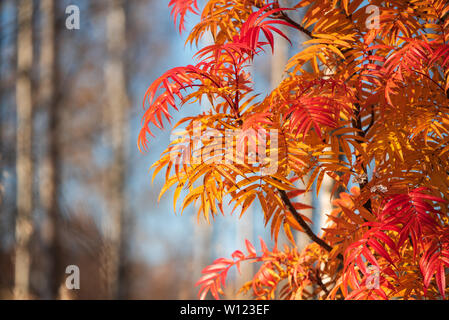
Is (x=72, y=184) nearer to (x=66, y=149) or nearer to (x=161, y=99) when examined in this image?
(x=66, y=149)

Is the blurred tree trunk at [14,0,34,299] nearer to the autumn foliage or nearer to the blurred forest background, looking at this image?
the blurred forest background

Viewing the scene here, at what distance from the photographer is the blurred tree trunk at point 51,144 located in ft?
8.89

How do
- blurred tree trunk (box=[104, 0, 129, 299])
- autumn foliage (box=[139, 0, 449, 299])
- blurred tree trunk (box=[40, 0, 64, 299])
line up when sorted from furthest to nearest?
blurred tree trunk (box=[40, 0, 64, 299])
blurred tree trunk (box=[104, 0, 129, 299])
autumn foliage (box=[139, 0, 449, 299])

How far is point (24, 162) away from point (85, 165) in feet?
2.25

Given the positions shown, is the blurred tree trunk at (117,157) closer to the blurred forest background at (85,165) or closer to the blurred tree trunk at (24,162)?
the blurred forest background at (85,165)

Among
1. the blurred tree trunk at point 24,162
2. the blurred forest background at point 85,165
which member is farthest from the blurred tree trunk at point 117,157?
the blurred tree trunk at point 24,162

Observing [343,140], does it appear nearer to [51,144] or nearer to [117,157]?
[117,157]

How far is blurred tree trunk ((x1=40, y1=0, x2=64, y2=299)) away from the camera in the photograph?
2.71m

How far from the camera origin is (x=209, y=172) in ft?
1.87

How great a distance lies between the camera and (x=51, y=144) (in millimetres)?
2852

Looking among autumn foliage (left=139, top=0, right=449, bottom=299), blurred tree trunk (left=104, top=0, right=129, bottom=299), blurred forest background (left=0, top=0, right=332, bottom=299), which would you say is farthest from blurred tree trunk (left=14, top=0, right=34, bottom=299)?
autumn foliage (left=139, top=0, right=449, bottom=299)

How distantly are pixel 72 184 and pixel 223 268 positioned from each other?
2.89 m

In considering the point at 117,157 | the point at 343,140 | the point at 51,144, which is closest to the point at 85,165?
the point at 51,144

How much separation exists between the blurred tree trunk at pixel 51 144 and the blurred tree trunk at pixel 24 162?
0.41 ft
